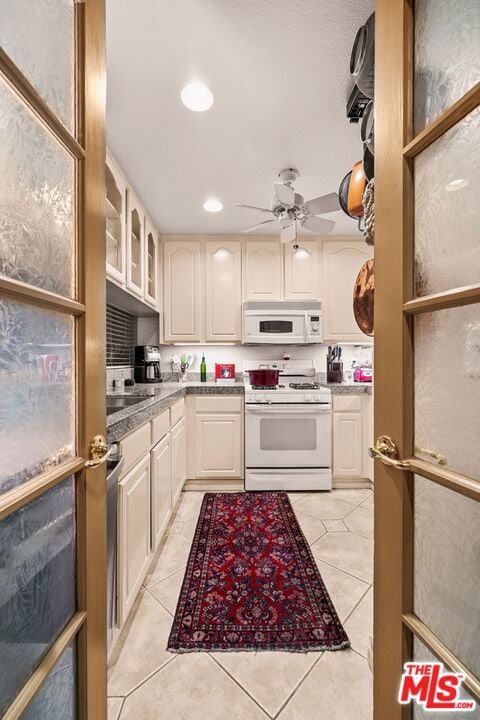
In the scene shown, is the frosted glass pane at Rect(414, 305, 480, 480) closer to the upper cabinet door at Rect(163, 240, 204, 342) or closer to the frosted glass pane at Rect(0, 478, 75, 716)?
the frosted glass pane at Rect(0, 478, 75, 716)

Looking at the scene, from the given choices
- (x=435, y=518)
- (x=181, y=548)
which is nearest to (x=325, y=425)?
(x=181, y=548)

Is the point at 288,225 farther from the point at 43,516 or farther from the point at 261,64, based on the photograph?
the point at 43,516

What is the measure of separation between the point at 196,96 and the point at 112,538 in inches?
74.6

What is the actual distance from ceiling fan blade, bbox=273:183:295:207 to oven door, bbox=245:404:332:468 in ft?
5.16

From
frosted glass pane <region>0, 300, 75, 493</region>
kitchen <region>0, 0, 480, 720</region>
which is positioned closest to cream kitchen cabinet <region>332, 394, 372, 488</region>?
kitchen <region>0, 0, 480, 720</region>

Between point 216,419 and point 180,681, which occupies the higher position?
point 216,419

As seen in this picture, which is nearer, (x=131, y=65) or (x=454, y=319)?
(x=454, y=319)

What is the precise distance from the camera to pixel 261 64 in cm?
131

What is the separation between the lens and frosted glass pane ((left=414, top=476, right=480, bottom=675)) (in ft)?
1.79

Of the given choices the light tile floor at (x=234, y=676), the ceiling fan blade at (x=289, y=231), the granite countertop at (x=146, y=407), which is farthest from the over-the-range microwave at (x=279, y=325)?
the light tile floor at (x=234, y=676)

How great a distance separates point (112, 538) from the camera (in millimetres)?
1076

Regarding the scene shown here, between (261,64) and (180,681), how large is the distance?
2418 mm

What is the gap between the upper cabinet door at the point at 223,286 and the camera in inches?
126

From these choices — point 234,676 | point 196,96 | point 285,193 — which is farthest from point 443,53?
point 234,676
